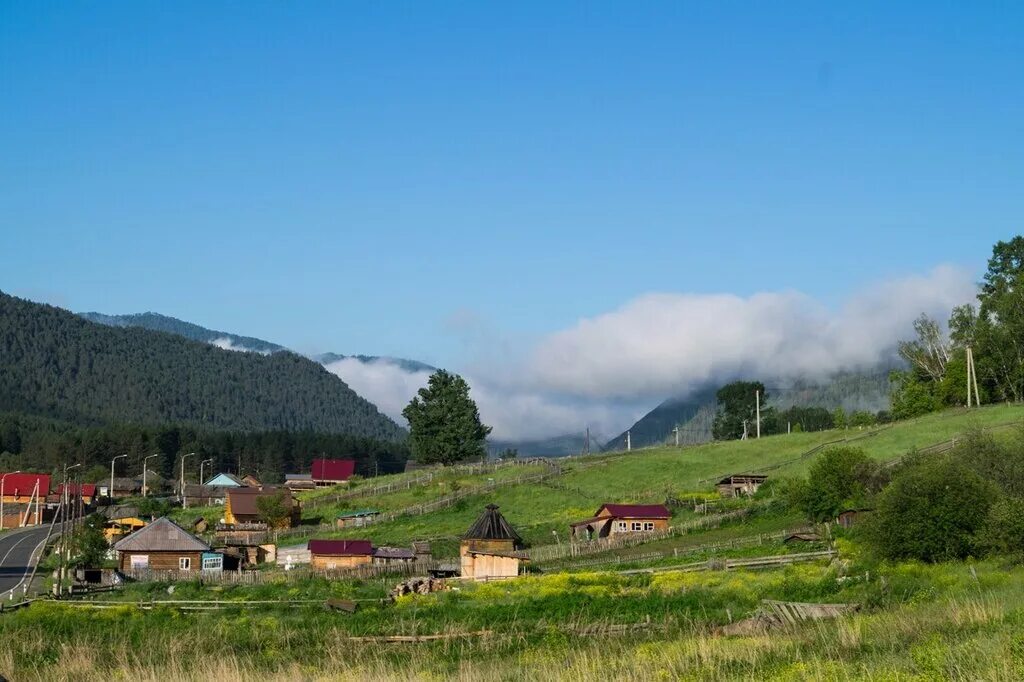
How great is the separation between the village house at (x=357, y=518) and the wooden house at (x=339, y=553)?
20849 millimetres

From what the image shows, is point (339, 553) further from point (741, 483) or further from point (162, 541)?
point (741, 483)

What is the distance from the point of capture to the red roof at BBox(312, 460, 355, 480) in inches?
6102

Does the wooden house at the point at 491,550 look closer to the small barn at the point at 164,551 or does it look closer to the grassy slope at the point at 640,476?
the grassy slope at the point at 640,476

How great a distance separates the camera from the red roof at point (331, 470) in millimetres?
155000

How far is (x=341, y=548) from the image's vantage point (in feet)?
237

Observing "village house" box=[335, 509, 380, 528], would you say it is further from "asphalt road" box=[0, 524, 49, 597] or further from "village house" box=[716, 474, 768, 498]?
"village house" box=[716, 474, 768, 498]

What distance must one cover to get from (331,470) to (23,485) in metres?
Result: 38.9

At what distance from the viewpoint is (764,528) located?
229ft

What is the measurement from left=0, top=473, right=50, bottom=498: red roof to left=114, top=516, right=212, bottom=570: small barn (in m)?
63.5

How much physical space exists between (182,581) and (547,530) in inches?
1070

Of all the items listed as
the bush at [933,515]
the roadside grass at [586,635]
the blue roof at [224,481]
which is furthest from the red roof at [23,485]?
the bush at [933,515]

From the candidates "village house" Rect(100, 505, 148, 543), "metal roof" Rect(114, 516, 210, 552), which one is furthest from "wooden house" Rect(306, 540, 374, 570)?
"village house" Rect(100, 505, 148, 543)

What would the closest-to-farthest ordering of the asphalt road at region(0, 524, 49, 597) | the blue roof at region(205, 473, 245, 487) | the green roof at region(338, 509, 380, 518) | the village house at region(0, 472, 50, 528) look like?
the asphalt road at region(0, 524, 49, 597), the green roof at region(338, 509, 380, 518), the village house at region(0, 472, 50, 528), the blue roof at region(205, 473, 245, 487)

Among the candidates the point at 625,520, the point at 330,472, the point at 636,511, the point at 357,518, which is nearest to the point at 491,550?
the point at 625,520
